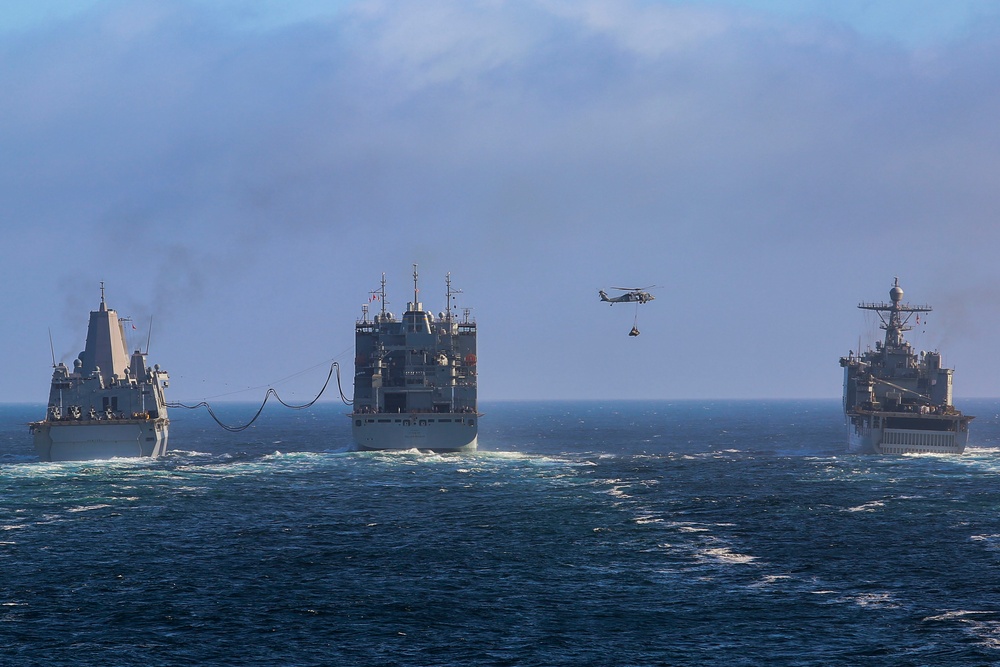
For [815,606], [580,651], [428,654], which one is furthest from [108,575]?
[815,606]

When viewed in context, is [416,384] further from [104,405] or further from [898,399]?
[898,399]

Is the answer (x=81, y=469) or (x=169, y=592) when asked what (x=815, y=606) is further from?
(x=81, y=469)

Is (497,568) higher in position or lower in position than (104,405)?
lower

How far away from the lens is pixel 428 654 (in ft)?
130

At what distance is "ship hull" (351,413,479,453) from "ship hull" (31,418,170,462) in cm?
2242

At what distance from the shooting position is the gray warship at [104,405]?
10900 cm

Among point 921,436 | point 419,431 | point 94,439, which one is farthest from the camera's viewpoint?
point 921,436

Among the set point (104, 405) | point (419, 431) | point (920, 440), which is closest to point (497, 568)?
point (419, 431)

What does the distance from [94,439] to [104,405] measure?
829cm

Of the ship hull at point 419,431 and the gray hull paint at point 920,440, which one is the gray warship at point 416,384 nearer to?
the ship hull at point 419,431

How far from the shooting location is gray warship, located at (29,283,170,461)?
109 meters

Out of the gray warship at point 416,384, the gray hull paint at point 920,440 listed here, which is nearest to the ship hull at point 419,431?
the gray warship at point 416,384

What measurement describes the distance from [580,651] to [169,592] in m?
20.2

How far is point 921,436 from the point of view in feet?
402
